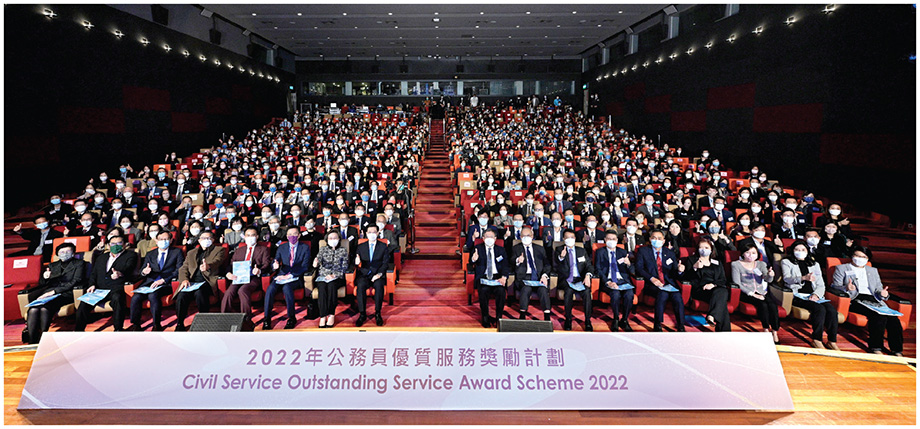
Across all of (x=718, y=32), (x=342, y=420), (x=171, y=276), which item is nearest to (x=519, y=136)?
(x=718, y=32)

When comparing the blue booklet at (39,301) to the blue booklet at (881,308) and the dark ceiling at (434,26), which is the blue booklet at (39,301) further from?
the dark ceiling at (434,26)

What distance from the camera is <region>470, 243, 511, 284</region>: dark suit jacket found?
4645mm

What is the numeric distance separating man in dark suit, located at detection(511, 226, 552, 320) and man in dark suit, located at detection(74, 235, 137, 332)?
4221mm

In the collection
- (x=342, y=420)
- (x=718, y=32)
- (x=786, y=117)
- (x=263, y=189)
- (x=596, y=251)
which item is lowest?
(x=342, y=420)

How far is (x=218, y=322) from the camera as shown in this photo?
3.13 meters

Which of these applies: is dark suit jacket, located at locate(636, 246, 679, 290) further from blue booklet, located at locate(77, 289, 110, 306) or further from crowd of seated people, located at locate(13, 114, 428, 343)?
blue booklet, located at locate(77, 289, 110, 306)

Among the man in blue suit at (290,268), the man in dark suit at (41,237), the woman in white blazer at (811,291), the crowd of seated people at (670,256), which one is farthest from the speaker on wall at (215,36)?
the woman in white blazer at (811,291)

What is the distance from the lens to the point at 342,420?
2688mm

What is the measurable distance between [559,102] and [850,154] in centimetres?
1551

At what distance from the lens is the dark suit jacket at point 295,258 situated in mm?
4727

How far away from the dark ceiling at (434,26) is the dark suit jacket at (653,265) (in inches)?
402

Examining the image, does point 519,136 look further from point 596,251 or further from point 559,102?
point 596,251

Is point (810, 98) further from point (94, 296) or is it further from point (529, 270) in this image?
point (94, 296)

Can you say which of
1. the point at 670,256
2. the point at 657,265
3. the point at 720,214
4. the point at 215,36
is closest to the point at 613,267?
the point at 657,265
